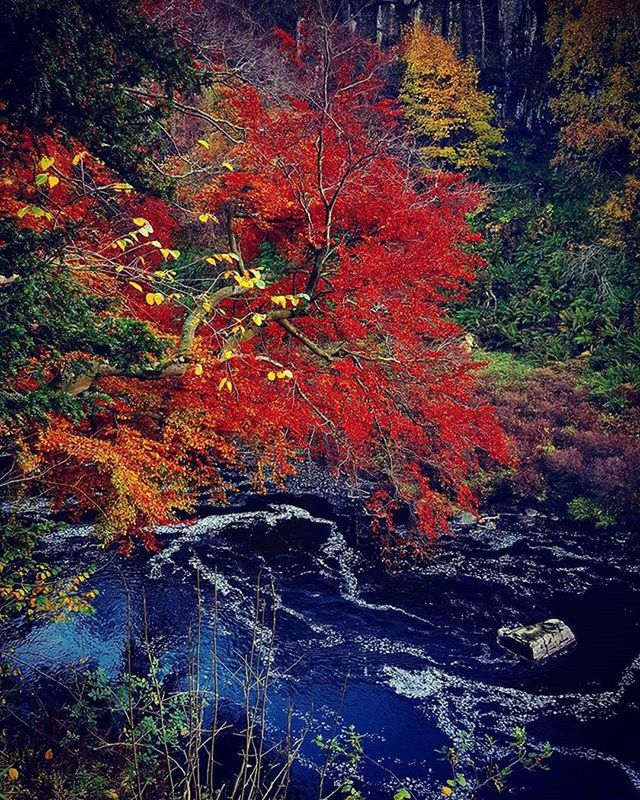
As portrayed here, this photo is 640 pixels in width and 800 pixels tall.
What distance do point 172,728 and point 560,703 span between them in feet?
19.7

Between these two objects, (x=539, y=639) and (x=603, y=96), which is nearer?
(x=539, y=639)

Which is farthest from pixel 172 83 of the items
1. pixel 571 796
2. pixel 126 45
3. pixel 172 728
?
pixel 571 796

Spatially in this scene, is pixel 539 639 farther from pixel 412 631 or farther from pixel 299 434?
pixel 299 434

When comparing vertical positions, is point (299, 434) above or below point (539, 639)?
above

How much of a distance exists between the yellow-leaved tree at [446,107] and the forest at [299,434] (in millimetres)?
2053

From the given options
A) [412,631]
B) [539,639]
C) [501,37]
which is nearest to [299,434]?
[412,631]

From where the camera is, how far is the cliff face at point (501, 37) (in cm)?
2369

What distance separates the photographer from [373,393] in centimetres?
1217

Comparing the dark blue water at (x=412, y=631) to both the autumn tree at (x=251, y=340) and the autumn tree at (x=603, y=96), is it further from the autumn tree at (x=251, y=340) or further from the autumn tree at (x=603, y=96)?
the autumn tree at (x=603, y=96)

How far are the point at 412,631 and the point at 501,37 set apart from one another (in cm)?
2631

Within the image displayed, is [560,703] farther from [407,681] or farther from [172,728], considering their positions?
[172,728]

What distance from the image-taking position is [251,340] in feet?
39.8

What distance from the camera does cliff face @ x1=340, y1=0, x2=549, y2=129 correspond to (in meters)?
23.7

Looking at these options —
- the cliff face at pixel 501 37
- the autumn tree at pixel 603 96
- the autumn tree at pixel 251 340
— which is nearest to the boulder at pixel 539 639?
the autumn tree at pixel 251 340
